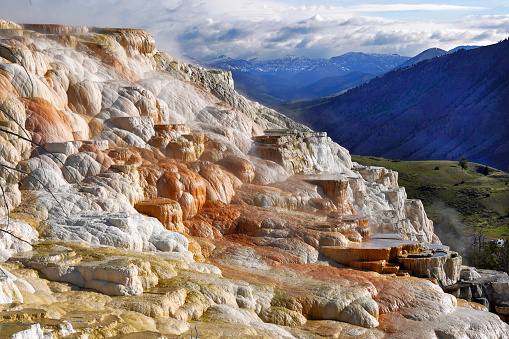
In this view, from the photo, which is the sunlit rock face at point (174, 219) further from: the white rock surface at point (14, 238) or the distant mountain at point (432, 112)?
the distant mountain at point (432, 112)

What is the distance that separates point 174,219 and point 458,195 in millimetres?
67571

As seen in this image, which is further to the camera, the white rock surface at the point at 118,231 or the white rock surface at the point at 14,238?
the white rock surface at the point at 118,231

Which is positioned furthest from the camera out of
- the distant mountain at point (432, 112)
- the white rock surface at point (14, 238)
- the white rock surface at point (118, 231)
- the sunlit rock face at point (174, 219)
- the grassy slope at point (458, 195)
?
the distant mountain at point (432, 112)

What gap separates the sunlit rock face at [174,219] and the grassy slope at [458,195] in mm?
33011

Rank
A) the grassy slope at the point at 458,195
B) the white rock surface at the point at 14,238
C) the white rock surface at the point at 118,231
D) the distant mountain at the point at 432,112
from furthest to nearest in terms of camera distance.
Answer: the distant mountain at the point at 432,112, the grassy slope at the point at 458,195, the white rock surface at the point at 118,231, the white rock surface at the point at 14,238

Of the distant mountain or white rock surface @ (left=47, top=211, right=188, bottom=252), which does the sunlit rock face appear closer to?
white rock surface @ (left=47, top=211, right=188, bottom=252)

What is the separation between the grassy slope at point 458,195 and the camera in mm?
69750

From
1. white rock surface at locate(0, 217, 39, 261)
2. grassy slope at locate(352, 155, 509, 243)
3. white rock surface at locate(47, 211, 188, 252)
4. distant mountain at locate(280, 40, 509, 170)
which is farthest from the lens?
distant mountain at locate(280, 40, 509, 170)

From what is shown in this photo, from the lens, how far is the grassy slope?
2746 inches

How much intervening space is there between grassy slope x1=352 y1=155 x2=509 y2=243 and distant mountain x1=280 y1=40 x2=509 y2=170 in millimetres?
29336

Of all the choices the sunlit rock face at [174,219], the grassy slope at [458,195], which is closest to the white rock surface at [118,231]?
the sunlit rock face at [174,219]

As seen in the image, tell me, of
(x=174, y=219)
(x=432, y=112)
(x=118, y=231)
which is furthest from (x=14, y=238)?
(x=432, y=112)

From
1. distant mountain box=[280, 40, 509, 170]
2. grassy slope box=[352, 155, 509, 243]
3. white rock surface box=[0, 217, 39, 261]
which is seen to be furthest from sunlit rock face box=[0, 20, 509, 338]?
distant mountain box=[280, 40, 509, 170]

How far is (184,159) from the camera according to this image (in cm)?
2823
